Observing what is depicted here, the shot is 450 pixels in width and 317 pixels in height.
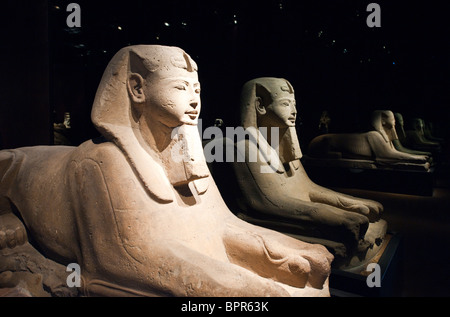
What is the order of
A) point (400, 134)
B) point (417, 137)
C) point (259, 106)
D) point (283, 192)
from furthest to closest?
point (417, 137)
point (400, 134)
point (259, 106)
point (283, 192)

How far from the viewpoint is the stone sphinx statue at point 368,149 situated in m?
6.57

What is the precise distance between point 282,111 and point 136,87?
172cm

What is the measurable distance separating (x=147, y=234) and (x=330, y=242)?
1.80 m

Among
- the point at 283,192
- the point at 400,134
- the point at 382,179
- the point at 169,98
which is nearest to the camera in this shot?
the point at 169,98

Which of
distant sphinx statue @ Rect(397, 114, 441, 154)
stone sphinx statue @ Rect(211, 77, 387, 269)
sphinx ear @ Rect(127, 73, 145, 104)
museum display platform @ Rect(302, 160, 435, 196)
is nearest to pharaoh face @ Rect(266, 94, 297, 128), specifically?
stone sphinx statue @ Rect(211, 77, 387, 269)

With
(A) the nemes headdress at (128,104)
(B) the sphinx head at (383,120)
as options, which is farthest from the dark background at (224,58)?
(A) the nemes headdress at (128,104)

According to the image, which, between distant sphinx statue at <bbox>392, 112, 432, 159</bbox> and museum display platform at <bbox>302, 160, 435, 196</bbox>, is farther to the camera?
distant sphinx statue at <bbox>392, 112, 432, 159</bbox>

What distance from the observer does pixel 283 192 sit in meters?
3.35

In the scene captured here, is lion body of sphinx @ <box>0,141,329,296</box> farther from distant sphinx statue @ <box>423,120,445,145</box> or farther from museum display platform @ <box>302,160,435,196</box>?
distant sphinx statue @ <box>423,120,445,145</box>

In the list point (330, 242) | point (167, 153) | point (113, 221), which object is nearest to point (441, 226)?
point (330, 242)

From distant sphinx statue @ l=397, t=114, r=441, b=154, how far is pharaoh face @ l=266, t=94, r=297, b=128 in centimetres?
683

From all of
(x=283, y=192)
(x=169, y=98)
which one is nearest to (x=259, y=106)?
A: (x=283, y=192)

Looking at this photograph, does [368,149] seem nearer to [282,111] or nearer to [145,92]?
[282,111]

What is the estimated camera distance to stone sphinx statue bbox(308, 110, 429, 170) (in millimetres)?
6566
